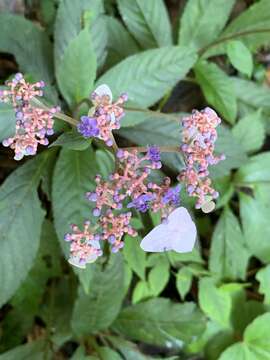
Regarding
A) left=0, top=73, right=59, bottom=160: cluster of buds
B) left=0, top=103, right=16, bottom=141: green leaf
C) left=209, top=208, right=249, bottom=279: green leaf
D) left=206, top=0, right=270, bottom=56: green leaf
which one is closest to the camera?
left=0, top=73, right=59, bottom=160: cluster of buds

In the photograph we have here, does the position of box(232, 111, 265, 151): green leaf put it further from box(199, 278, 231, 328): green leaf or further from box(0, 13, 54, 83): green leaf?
box(0, 13, 54, 83): green leaf

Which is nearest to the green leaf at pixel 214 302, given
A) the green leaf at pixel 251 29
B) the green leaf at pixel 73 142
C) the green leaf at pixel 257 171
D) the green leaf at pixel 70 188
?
the green leaf at pixel 257 171

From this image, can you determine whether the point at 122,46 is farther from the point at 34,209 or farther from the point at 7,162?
the point at 34,209

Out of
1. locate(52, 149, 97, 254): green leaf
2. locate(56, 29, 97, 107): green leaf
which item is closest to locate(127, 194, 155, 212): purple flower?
locate(52, 149, 97, 254): green leaf

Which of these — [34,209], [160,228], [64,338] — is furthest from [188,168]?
[64,338]

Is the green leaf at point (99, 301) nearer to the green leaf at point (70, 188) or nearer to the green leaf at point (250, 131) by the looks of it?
the green leaf at point (70, 188)

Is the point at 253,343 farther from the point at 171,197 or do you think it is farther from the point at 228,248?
the point at 171,197

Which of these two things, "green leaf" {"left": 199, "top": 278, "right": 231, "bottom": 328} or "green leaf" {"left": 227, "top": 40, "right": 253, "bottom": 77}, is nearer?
"green leaf" {"left": 227, "top": 40, "right": 253, "bottom": 77}
